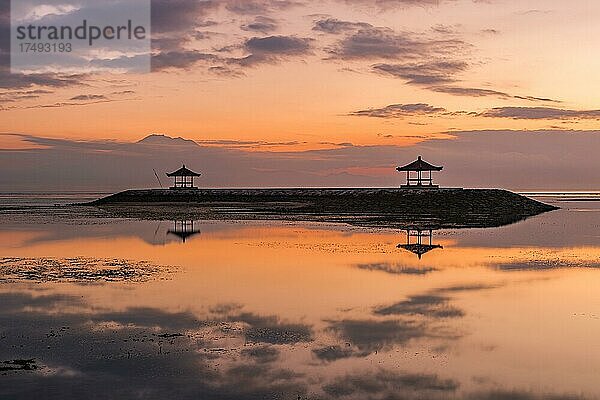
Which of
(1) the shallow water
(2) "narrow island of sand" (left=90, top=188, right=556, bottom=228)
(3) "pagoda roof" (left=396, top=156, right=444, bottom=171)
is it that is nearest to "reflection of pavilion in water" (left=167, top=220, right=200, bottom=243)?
(1) the shallow water

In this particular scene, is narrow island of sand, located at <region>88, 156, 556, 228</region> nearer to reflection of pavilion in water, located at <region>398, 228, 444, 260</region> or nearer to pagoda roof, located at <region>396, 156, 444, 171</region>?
pagoda roof, located at <region>396, 156, 444, 171</region>

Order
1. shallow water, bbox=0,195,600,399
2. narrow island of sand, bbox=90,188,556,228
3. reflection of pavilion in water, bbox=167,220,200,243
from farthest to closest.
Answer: narrow island of sand, bbox=90,188,556,228 → reflection of pavilion in water, bbox=167,220,200,243 → shallow water, bbox=0,195,600,399

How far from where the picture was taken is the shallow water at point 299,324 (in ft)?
35.8

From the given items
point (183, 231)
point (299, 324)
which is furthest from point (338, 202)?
point (299, 324)

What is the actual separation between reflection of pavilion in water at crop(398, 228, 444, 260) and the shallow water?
0.91 m

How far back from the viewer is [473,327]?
1523 centimetres

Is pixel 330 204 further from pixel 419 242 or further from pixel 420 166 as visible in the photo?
pixel 419 242

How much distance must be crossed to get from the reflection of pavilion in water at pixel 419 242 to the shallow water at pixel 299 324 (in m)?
0.91

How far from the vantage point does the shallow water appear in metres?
10.9

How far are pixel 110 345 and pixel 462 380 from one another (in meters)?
7.25

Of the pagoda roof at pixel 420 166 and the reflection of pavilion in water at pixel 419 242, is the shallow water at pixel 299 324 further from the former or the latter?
the pagoda roof at pixel 420 166

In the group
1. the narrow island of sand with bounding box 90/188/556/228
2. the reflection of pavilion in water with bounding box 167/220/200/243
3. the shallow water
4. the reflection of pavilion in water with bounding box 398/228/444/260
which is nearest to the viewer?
the shallow water

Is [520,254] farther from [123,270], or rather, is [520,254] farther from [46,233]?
[46,233]

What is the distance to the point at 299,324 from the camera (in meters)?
15.4
